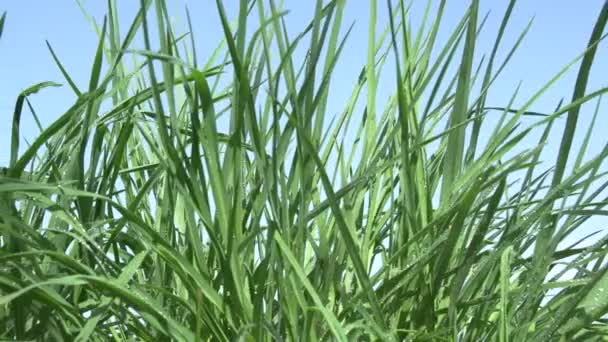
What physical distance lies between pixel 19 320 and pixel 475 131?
0.53 metres

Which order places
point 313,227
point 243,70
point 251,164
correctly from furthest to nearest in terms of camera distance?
point 313,227
point 251,164
point 243,70

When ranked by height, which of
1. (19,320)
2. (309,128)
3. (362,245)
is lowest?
(19,320)

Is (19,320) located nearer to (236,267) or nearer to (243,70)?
(236,267)

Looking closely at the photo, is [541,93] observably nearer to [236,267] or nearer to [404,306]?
[404,306]

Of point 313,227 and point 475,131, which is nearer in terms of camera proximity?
point 475,131

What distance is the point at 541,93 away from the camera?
1018 millimetres

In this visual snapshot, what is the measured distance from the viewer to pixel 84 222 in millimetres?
1035

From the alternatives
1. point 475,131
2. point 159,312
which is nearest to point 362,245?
point 475,131

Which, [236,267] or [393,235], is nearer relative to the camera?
[236,267]

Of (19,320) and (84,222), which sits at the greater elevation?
(84,222)

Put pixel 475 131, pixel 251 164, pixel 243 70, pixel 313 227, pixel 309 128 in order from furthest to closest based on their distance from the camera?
pixel 313 227 < pixel 251 164 < pixel 475 131 < pixel 309 128 < pixel 243 70

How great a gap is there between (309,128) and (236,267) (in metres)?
0.16

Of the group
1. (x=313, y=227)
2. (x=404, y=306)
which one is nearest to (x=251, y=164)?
(x=313, y=227)

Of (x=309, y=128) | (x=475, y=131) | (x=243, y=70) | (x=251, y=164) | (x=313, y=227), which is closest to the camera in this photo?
(x=243, y=70)
